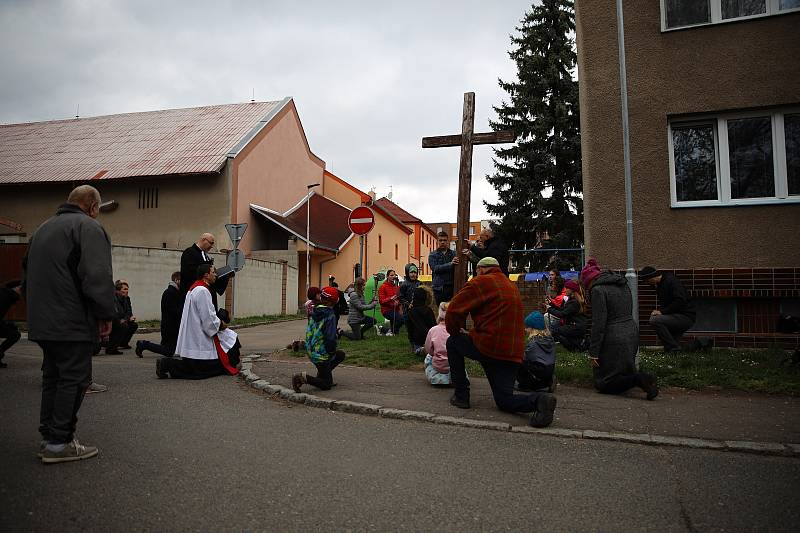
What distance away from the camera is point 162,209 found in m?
28.2

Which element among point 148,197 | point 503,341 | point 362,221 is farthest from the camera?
point 148,197

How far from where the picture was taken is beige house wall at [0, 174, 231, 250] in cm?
2764

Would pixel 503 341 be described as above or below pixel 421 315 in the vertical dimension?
below

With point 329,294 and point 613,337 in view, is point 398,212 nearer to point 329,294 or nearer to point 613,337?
point 329,294

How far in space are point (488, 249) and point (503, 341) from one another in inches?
128

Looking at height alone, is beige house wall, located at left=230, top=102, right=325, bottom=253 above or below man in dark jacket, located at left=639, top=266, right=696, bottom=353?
above

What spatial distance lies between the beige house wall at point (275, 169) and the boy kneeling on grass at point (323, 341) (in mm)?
21715

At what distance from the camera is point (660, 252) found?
992 cm

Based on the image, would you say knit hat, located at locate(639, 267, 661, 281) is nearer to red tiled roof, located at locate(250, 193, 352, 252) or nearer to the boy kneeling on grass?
the boy kneeling on grass

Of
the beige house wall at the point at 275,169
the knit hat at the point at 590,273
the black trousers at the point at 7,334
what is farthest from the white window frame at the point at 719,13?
the beige house wall at the point at 275,169

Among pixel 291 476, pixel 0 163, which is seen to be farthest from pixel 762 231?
pixel 0 163

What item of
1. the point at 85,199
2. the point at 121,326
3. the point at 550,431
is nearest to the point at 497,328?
the point at 550,431

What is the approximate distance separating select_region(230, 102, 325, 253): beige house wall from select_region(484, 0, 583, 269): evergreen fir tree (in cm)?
1298

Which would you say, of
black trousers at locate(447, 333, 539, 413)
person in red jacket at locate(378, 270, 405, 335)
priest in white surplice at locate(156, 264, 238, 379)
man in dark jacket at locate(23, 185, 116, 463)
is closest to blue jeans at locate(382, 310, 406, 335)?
person in red jacket at locate(378, 270, 405, 335)
